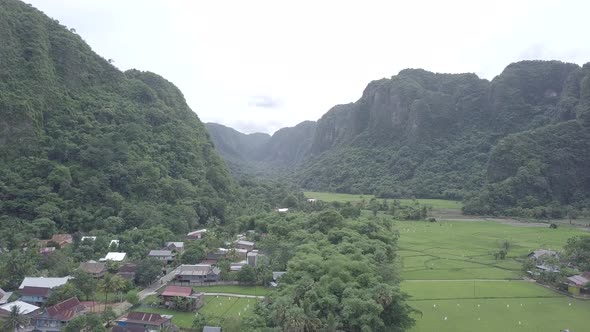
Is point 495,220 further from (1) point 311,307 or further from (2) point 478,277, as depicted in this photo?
(1) point 311,307

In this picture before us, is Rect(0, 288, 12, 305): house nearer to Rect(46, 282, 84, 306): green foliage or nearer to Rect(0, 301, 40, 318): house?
Rect(0, 301, 40, 318): house

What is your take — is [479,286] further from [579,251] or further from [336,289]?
[336,289]

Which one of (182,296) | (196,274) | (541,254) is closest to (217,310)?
(182,296)

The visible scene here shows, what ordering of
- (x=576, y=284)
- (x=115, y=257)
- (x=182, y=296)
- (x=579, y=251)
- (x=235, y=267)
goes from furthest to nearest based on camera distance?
1. (x=579, y=251)
2. (x=235, y=267)
3. (x=115, y=257)
4. (x=576, y=284)
5. (x=182, y=296)

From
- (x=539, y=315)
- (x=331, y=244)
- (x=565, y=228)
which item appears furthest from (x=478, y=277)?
(x=565, y=228)

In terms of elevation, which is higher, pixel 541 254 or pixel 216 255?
pixel 541 254
